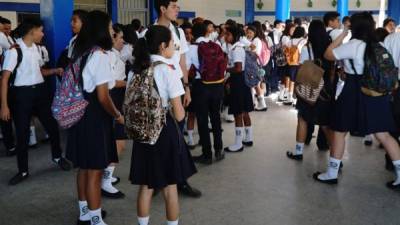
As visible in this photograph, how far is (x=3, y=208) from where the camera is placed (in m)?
3.27

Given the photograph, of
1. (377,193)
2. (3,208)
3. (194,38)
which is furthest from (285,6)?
(3,208)

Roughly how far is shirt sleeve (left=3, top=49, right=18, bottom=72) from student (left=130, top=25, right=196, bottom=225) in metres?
1.82

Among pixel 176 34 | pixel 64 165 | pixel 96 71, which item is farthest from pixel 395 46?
pixel 64 165

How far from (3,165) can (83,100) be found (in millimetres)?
2351

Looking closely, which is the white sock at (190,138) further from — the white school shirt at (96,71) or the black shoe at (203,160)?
the white school shirt at (96,71)

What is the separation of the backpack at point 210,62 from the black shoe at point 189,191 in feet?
3.69

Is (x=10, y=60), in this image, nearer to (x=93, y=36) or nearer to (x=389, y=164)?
(x=93, y=36)

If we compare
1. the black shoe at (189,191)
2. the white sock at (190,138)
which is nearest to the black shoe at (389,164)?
the black shoe at (189,191)

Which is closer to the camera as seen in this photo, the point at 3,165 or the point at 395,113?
the point at 395,113

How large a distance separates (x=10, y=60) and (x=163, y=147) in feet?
6.54

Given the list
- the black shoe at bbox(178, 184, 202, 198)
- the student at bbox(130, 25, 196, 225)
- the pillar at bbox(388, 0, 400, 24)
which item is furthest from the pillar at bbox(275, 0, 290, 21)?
the student at bbox(130, 25, 196, 225)

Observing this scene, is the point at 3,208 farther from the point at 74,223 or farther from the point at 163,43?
the point at 163,43

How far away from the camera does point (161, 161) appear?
2.40 metres

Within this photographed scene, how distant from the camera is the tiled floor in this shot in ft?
10.0
